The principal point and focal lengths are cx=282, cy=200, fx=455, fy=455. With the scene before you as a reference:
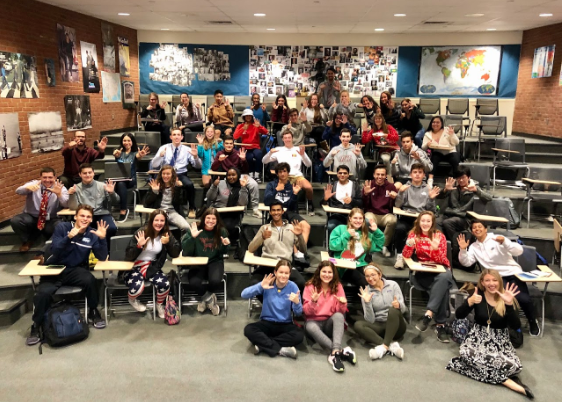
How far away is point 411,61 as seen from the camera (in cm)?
1155

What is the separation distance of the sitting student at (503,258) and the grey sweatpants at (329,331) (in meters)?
1.84

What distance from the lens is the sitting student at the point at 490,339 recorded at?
4090 mm

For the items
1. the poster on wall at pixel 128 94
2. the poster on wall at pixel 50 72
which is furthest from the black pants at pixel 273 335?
the poster on wall at pixel 128 94

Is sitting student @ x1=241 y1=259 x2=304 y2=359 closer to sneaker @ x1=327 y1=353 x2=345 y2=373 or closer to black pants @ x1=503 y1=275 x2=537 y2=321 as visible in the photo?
sneaker @ x1=327 y1=353 x2=345 y2=373

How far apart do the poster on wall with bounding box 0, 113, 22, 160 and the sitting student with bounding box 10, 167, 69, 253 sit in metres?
1.10

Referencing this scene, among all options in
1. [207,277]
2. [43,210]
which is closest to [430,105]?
[207,277]

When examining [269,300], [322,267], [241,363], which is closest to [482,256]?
[322,267]

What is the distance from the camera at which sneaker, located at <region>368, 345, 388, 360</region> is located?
4.43 m

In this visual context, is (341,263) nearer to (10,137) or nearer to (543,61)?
(10,137)

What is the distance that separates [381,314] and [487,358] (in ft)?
3.45

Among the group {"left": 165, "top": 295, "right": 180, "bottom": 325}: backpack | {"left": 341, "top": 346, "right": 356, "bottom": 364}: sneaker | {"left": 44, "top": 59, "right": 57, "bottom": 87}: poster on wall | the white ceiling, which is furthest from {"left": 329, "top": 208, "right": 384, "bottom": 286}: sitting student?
{"left": 44, "top": 59, "right": 57, "bottom": 87}: poster on wall

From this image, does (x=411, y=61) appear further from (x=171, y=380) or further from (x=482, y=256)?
(x=171, y=380)

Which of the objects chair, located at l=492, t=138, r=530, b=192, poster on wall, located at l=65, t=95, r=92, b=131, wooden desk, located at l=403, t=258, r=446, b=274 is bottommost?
wooden desk, located at l=403, t=258, r=446, b=274

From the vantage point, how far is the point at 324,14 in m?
8.43
